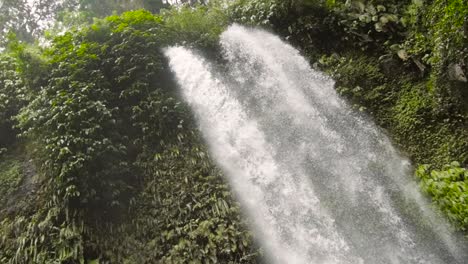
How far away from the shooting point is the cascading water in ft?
16.3

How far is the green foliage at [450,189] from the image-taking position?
4.37 meters

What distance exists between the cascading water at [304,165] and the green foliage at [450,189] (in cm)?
24

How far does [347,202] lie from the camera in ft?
17.9

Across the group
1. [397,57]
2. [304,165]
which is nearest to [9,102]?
[304,165]

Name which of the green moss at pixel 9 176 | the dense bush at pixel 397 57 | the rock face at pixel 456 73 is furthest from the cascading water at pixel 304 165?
the green moss at pixel 9 176

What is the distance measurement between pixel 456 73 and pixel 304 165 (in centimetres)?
275

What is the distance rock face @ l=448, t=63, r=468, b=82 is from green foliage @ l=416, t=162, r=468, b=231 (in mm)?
1305

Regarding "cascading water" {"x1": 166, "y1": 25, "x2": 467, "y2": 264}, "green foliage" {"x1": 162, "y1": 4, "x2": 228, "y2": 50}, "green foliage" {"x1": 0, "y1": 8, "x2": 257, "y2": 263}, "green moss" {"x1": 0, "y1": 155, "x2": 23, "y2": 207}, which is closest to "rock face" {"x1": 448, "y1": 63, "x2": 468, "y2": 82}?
"cascading water" {"x1": 166, "y1": 25, "x2": 467, "y2": 264}

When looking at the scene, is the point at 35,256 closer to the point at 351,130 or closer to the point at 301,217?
the point at 301,217

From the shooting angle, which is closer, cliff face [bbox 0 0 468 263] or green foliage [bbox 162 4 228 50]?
cliff face [bbox 0 0 468 263]

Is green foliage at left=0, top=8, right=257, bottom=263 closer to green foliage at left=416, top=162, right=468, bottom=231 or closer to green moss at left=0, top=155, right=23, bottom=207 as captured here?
green moss at left=0, top=155, right=23, bottom=207

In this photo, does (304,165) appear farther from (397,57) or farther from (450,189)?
(397,57)

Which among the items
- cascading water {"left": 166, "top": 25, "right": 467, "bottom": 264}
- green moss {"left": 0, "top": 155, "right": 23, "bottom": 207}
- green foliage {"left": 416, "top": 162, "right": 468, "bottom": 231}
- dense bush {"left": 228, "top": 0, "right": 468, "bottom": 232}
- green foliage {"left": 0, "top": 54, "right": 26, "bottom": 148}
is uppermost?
dense bush {"left": 228, "top": 0, "right": 468, "bottom": 232}

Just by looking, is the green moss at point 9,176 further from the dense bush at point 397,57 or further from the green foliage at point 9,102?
the dense bush at point 397,57
